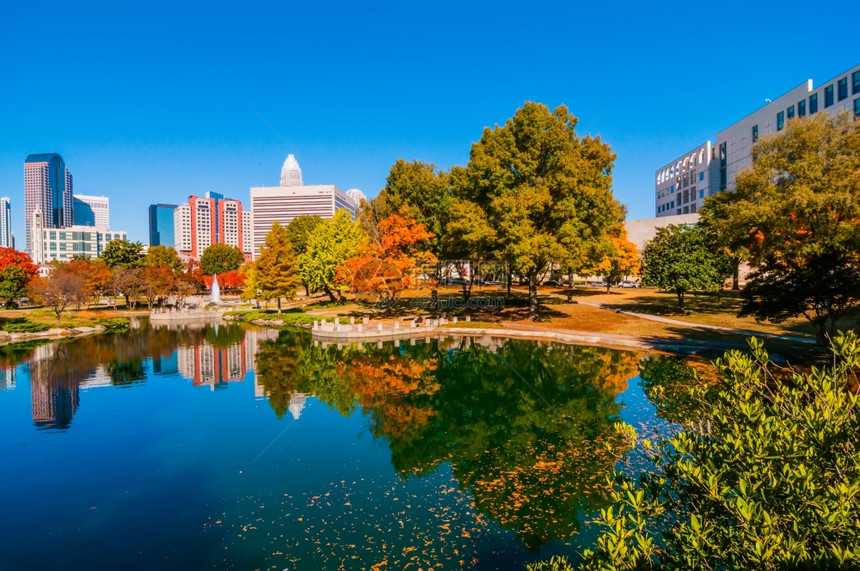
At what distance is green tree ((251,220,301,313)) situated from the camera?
52.3 metres

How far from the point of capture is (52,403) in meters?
19.8

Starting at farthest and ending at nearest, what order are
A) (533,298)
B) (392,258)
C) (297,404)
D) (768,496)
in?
(392,258), (533,298), (297,404), (768,496)

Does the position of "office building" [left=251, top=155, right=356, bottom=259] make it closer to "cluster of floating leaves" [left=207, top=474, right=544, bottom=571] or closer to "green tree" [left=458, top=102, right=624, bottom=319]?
"green tree" [left=458, top=102, right=624, bottom=319]

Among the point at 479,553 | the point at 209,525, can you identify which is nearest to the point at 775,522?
the point at 479,553

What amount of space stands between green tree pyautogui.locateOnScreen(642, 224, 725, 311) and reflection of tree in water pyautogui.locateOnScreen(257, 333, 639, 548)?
493 inches

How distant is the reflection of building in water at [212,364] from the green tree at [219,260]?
217 feet

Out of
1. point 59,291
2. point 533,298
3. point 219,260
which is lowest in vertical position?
point 533,298

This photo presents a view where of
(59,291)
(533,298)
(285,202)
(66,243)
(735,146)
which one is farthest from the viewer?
(285,202)

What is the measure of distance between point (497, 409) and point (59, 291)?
5021 cm

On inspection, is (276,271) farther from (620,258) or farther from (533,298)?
(620,258)

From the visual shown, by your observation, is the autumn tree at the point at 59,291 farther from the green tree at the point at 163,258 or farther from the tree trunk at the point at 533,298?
the tree trunk at the point at 533,298

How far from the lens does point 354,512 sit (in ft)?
33.9

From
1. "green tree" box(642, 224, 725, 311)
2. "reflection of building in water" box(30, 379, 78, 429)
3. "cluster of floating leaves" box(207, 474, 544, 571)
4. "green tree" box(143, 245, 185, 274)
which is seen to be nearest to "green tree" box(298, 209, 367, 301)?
"green tree" box(642, 224, 725, 311)

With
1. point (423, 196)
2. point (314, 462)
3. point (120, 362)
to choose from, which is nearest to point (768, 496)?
point (314, 462)
